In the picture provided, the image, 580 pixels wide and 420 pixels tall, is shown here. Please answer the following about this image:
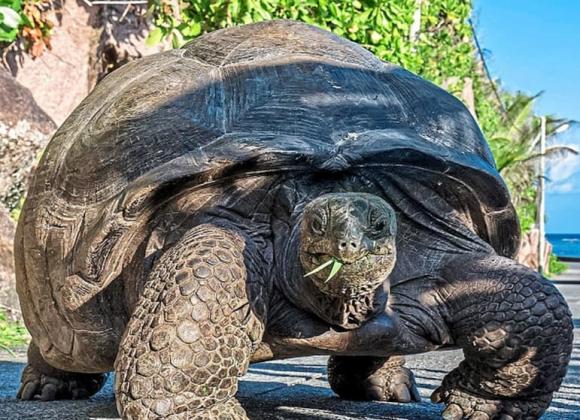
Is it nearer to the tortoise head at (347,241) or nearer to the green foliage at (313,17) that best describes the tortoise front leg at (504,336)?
the tortoise head at (347,241)

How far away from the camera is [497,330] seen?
2631 mm

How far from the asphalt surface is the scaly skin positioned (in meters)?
0.44

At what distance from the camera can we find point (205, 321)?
2.31 meters

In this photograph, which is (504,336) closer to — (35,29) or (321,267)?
(321,267)

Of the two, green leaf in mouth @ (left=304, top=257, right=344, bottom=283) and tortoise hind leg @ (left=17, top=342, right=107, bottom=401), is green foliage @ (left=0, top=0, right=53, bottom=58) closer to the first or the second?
tortoise hind leg @ (left=17, top=342, right=107, bottom=401)

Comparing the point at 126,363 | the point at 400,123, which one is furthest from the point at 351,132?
the point at 126,363

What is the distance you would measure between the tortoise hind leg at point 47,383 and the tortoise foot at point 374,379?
0.96 m

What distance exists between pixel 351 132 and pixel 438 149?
25 cm

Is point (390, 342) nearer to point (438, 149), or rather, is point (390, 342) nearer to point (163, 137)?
point (438, 149)

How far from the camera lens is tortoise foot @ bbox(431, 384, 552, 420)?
269 centimetres

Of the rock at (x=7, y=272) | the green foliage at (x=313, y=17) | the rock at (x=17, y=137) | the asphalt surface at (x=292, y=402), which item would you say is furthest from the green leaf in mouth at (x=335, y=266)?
the rock at (x=17, y=137)

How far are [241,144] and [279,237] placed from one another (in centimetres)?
26

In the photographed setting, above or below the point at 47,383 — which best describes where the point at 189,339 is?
above

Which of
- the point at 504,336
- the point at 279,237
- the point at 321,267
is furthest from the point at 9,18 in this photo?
the point at 504,336
